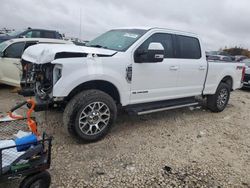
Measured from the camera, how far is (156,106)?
500cm

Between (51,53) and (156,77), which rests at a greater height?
(51,53)

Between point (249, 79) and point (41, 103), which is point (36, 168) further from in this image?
point (249, 79)

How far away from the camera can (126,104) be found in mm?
4613

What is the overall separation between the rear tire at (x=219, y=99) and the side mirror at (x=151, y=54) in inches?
109

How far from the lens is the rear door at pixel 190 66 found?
17.7ft

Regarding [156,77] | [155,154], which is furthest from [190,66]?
[155,154]

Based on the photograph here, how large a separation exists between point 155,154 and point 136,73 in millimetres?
1430

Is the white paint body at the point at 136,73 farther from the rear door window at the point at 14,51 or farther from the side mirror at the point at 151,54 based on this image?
the rear door window at the point at 14,51

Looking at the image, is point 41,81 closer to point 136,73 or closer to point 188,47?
point 136,73

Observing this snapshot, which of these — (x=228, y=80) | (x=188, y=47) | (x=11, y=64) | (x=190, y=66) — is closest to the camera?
(x=190, y=66)

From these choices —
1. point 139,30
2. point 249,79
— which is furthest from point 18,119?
point 249,79

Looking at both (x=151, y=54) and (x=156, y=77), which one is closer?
(x=151, y=54)

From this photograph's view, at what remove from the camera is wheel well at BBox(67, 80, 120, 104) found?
411cm

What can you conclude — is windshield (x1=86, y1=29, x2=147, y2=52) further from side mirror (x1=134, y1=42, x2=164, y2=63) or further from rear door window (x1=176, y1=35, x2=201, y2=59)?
rear door window (x1=176, y1=35, x2=201, y2=59)
